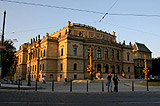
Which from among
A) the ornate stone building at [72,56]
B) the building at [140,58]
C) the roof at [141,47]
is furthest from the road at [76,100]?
the roof at [141,47]

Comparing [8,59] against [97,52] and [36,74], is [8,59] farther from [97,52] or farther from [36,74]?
[97,52]

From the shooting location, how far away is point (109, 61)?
5766cm

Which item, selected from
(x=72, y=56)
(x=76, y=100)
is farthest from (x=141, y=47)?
(x=76, y=100)

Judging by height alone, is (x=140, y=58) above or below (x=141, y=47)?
below

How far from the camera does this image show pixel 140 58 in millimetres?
84438

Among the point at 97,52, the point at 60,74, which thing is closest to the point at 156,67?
the point at 97,52

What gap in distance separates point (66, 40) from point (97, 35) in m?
20.2

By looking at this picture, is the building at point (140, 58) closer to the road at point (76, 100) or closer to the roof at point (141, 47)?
the roof at point (141, 47)

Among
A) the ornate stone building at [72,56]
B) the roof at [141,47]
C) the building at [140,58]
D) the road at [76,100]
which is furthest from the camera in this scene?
the roof at [141,47]

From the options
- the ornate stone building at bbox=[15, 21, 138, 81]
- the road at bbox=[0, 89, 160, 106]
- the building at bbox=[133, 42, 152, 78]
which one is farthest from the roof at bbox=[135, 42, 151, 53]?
the road at bbox=[0, 89, 160, 106]

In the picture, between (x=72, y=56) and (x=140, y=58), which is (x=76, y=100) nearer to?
(x=72, y=56)

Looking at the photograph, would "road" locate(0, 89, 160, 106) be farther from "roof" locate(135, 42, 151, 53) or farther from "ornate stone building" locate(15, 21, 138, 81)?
"roof" locate(135, 42, 151, 53)

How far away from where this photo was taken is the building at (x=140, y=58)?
271ft

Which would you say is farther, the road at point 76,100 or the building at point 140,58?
the building at point 140,58
